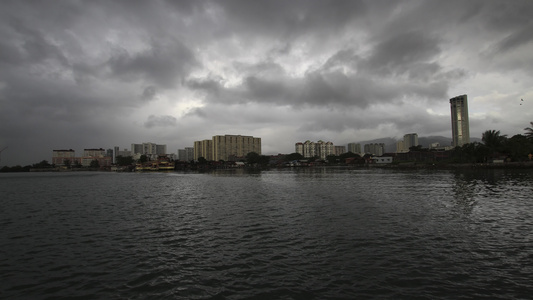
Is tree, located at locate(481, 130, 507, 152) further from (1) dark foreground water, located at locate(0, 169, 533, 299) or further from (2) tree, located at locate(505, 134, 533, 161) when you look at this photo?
(1) dark foreground water, located at locate(0, 169, 533, 299)

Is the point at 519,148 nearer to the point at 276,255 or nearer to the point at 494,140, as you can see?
the point at 494,140

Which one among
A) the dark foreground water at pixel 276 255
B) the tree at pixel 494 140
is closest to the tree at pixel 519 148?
the tree at pixel 494 140

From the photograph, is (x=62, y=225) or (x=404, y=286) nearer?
(x=404, y=286)

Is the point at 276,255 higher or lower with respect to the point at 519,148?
lower

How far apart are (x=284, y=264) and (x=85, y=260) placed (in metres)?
8.84

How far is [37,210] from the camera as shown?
84.4 feet

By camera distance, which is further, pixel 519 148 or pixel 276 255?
pixel 519 148

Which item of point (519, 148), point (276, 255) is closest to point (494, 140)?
point (519, 148)

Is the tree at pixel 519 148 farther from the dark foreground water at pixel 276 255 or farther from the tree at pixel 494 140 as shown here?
the dark foreground water at pixel 276 255

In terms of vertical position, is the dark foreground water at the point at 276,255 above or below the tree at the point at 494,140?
below

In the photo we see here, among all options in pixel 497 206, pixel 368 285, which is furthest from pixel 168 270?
pixel 497 206

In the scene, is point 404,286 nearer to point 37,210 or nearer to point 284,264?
point 284,264

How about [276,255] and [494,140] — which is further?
[494,140]

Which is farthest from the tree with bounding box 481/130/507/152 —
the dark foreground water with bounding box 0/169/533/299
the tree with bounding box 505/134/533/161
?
the dark foreground water with bounding box 0/169/533/299
